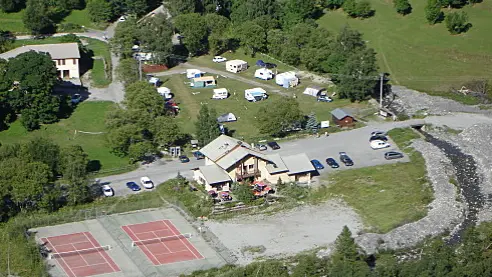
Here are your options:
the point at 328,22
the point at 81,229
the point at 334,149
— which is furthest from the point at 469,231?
the point at 328,22

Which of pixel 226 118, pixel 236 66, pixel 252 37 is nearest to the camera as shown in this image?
pixel 226 118

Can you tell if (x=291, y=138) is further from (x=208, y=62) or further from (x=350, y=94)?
(x=208, y=62)

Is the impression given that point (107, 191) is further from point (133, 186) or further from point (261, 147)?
point (261, 147)

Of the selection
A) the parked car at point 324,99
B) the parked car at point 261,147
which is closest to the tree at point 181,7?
the parked car at point 324,99

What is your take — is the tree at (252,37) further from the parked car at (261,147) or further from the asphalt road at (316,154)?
the parked car at (261,147)

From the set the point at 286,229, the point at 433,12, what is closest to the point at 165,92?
the point at 286,229

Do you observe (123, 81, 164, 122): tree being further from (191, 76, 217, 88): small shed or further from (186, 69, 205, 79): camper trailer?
(186, 69, 205, 79): camper trailer
